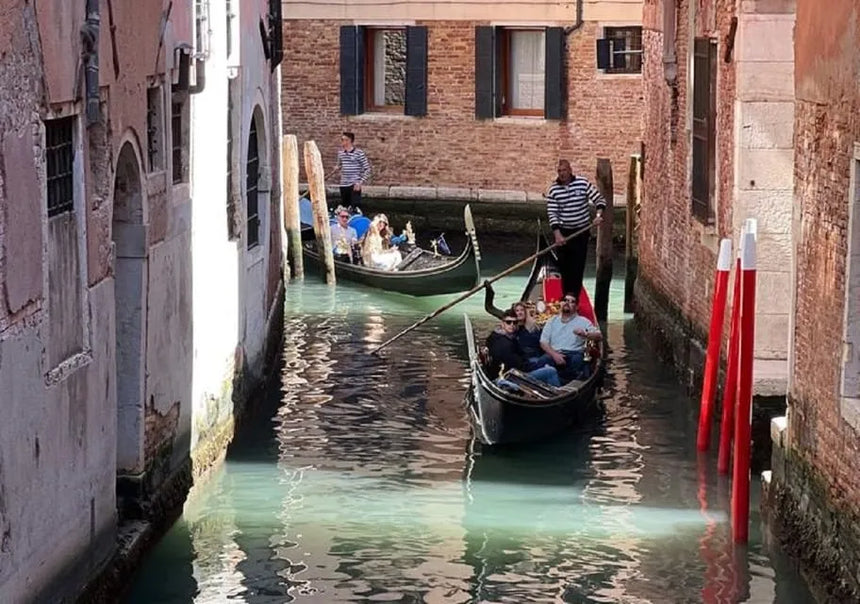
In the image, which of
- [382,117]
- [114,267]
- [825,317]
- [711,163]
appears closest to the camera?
[825,317]

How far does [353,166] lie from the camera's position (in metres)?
17.7

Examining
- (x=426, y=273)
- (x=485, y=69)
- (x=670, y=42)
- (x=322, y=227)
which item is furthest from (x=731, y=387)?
(x=485, y=69)

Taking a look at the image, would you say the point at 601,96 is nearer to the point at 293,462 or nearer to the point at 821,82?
the point at 293,462

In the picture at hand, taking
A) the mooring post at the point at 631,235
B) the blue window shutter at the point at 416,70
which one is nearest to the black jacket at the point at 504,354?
the mooring post at the point at 631,235

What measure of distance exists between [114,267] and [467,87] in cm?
1215

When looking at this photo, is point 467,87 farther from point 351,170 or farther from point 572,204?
point 572,204

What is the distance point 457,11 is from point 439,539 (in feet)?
38.2

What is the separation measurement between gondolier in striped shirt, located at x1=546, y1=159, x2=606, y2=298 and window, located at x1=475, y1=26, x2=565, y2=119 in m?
5.93

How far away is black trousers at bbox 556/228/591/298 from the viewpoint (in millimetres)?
12758

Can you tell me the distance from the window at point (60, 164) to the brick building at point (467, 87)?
12044 mm

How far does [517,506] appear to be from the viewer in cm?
848

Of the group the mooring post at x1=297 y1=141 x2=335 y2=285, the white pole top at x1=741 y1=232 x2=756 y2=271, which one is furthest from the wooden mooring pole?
the white pole top at x1=741 y1=232 x2=756 y2=271

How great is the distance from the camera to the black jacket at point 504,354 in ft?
33.2

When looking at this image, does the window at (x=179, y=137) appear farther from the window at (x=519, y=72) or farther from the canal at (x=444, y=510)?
the window at (x=519, y=72)
